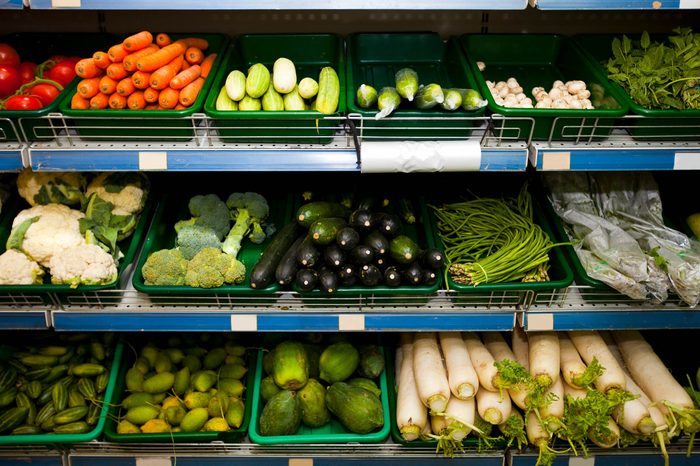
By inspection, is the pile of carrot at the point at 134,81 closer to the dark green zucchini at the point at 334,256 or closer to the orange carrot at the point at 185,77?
the orange carrot at the point at 185,77

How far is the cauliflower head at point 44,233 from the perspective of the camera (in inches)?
83.0

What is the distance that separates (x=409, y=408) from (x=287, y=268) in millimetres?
679

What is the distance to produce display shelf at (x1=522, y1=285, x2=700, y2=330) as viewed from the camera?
2150 millimetres

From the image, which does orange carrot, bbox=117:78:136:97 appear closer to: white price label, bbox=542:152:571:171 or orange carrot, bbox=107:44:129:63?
orange carrot, bbox=107:44:129:63

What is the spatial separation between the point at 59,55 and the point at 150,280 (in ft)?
3.18

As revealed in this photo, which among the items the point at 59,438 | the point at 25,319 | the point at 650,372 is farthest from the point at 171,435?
the point at 650,372

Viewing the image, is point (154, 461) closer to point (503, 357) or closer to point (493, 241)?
point (503, 357)

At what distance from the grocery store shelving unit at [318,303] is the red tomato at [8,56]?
46 cm

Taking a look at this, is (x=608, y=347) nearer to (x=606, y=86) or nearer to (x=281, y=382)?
(x=606, y=86)

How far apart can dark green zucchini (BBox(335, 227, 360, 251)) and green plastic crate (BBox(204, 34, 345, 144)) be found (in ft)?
0.96

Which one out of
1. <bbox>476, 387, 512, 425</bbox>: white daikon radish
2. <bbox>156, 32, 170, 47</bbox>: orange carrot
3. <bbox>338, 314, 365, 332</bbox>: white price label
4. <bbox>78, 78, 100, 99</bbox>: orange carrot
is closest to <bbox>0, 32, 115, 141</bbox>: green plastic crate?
<bbox>156, 32, 170, 47</bbox>: orange carrot

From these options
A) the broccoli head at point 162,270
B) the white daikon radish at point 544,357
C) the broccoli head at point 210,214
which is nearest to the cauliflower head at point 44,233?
the broccoli head at point 162,270

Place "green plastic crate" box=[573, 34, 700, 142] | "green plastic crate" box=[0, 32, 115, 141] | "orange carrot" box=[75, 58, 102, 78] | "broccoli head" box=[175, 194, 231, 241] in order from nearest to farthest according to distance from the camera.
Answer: "green plastic crate" box=[573, 34, 700, 142] → "orange carrot" box=[75, 58, 102, 78] → "broccoli head" box=[175, 194, 231, 241] → "green plastic crate" box=[0, 32, 115, 141]

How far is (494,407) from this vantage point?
2209 millimetres
